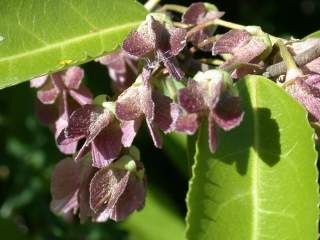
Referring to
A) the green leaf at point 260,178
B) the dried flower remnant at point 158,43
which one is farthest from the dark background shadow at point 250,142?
the dried flower remnant at point 158,43

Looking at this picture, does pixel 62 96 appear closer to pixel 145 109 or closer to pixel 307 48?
pixel 145 109

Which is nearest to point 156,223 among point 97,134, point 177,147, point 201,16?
point 177,147

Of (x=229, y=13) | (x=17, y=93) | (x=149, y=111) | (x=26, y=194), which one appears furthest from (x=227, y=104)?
(x=229, y=13)

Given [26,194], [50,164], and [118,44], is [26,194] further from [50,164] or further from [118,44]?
[118,44]

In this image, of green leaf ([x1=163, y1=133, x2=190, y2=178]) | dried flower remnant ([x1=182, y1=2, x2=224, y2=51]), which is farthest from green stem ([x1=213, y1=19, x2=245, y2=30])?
green leaf ([x1=163, y1=133, x2=190, y2=178])

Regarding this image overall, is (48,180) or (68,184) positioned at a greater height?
(68,184)

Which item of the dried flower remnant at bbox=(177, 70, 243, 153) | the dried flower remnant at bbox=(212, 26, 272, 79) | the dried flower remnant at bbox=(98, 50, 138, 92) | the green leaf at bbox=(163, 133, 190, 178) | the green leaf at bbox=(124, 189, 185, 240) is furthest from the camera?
the green leaf at bbox=(124, 189, 185, 240)

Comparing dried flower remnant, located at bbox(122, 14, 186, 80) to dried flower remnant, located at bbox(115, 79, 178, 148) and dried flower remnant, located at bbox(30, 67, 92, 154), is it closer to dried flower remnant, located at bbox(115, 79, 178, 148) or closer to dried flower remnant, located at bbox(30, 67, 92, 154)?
dried flower remnant, located at bbox(115, 79, 178, 148)
